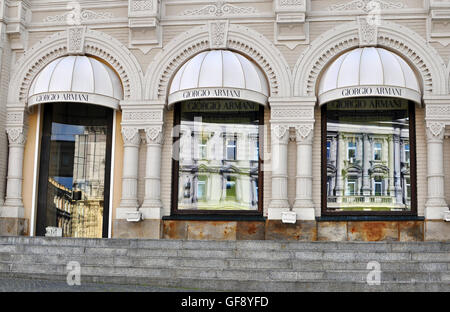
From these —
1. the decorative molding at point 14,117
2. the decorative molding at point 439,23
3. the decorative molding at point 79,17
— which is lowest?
the decorative molding at point 14,117

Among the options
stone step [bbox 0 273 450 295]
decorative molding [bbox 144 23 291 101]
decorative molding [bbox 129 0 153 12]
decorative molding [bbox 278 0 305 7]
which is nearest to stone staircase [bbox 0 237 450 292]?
stone step [bbox 0 273 450 295]

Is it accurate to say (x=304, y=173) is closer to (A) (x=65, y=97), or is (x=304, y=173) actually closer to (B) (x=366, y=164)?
(B) (x=366, y=164)

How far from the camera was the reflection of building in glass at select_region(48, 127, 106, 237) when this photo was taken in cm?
1777

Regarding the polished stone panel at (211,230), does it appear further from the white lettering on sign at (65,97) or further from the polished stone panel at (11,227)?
the polished stone panel at (11,227)

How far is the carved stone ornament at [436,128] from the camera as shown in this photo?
15.8 metres

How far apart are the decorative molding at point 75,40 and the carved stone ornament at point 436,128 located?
1017 centimetres

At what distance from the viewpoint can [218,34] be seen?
56.1 feet

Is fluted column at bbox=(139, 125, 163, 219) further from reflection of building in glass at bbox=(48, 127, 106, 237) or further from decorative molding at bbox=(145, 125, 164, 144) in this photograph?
reflection of building in glass at bbox=(48, 127, 106, 237)

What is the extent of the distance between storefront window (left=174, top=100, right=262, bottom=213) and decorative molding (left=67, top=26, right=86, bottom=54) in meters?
3.42

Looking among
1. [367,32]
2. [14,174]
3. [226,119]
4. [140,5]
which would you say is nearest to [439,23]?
[367,32]

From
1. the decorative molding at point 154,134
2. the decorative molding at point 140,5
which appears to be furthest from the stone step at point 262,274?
the decorative molding at point 140,5

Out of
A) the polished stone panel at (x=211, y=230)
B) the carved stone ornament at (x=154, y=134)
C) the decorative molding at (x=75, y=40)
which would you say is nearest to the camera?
the polished stone panel at (x=211, y=230)

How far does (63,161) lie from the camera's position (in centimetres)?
1805
